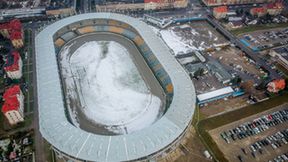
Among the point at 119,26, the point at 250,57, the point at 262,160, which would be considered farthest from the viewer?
the point at 119,26

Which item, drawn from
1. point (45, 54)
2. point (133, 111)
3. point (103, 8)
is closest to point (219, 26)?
point (103, 8)

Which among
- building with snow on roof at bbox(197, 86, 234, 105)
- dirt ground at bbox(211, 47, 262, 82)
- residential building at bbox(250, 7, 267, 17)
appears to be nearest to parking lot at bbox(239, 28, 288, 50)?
dirt ground at bbox(211, 47, 262, 82)

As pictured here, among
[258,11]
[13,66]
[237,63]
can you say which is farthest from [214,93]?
[13,66]

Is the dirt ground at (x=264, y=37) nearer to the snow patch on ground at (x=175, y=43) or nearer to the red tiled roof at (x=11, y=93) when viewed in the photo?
the snow patch on ground at (x=175, y=43)

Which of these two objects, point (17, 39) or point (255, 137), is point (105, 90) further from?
point (255, 137)

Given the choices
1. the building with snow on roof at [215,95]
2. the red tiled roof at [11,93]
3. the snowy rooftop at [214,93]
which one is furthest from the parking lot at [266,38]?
the red tiled roof at [11,93]

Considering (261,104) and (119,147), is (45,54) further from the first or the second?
(261,104)
